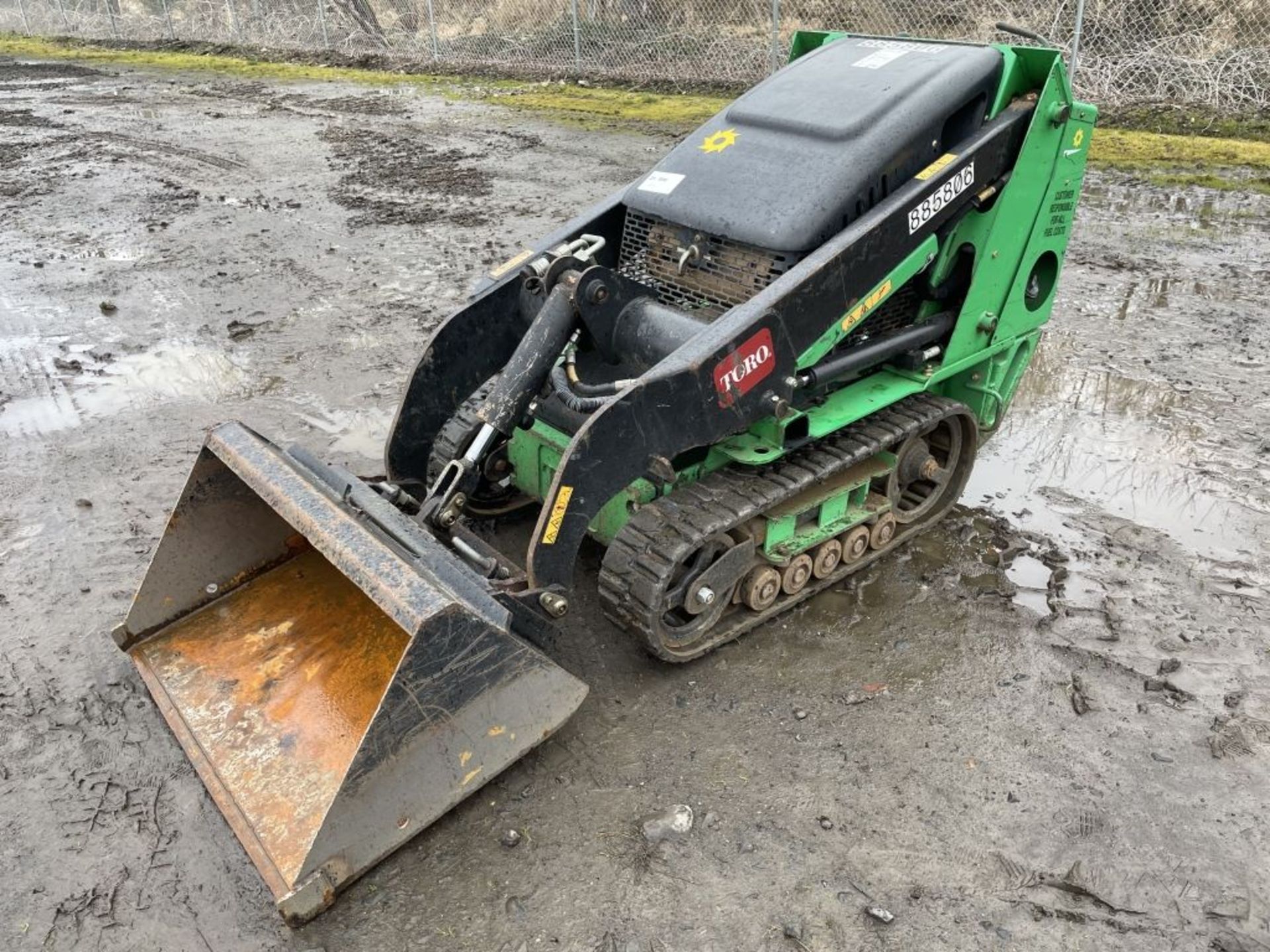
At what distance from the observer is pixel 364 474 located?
16.4ft

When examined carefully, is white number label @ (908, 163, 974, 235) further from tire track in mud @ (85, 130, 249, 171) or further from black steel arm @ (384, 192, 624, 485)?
tire track in mud @ (85, 130, 249, 171)

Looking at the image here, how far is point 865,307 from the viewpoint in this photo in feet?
12.0

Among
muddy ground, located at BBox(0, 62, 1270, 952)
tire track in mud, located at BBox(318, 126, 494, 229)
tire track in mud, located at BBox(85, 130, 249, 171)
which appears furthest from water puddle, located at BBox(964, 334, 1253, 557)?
tire track in mud, located at BBox(85, 130, 249, 171)

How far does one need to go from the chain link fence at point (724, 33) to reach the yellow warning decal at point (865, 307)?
718cm

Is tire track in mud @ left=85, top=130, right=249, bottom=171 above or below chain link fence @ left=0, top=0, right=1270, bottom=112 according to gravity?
below

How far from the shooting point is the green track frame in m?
3.66

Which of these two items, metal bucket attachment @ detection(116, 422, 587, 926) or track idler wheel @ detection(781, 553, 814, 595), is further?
track idler wheel @ detection(781, 553, 814, 595)

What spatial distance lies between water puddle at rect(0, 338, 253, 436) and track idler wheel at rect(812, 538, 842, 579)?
3645 mm

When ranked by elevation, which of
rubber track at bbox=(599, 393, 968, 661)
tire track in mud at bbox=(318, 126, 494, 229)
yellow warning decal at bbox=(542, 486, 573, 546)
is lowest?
tire track in mud at bbox=(318, 126, 494, 229)

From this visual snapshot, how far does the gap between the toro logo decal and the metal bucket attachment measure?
1037 millimetres

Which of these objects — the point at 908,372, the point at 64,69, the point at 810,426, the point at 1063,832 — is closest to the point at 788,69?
the point at 908,372

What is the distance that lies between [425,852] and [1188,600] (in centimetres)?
311

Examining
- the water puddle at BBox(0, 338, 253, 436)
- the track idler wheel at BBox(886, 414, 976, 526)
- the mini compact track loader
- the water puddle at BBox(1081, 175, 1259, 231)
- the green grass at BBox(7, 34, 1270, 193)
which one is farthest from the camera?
the green grass at BBox(7, 34, 1270, 193)

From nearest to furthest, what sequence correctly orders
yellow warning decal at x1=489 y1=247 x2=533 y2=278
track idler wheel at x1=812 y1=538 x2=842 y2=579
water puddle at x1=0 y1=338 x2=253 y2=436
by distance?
track idler wheel at x1=812 y1=538 x2=842 y2=579 → yellow warning decal at x1=489 y1=247 x2=533 y2=278 → water puddle at x1=0 y1=338 x2=253 y2=436
